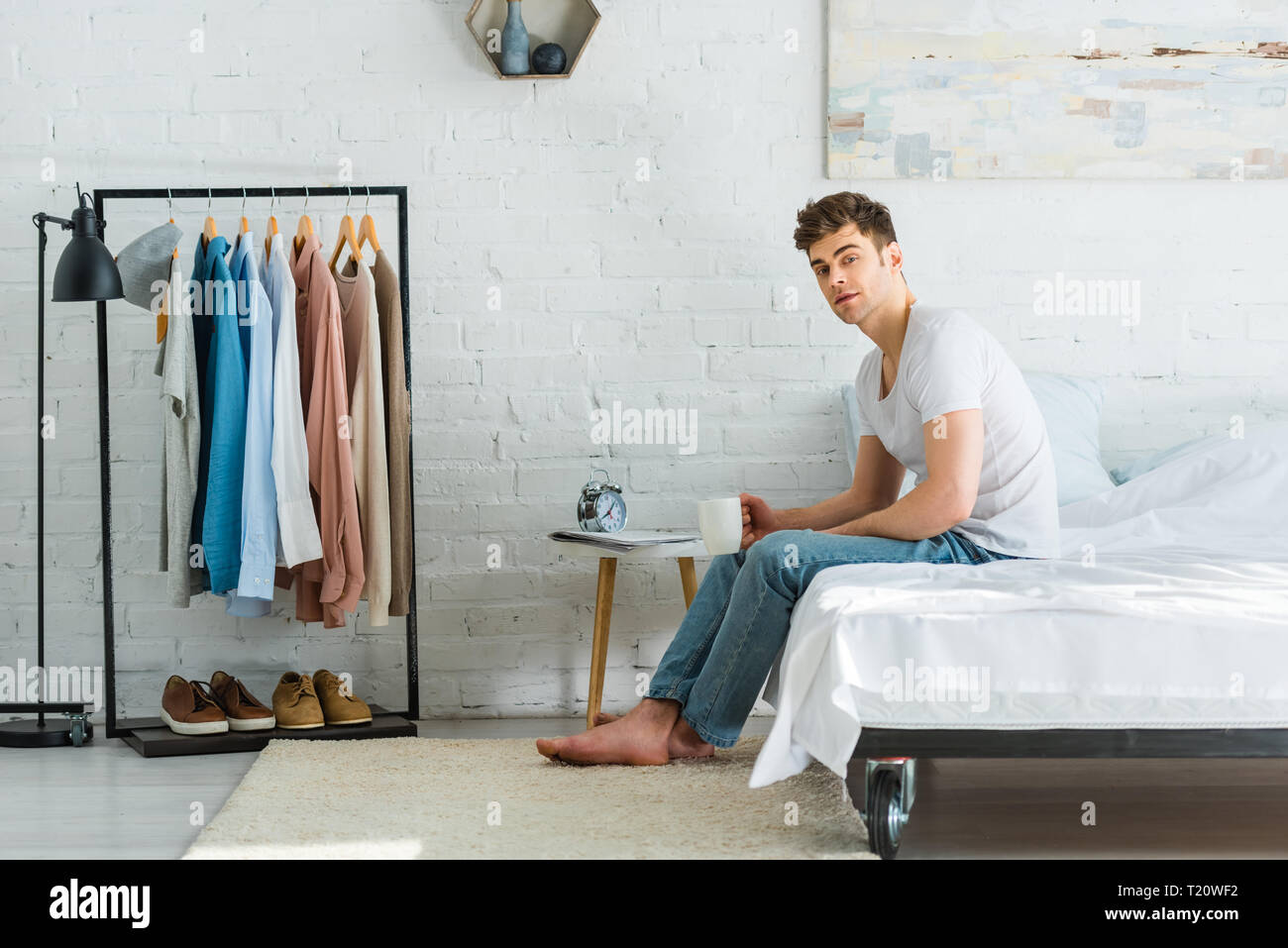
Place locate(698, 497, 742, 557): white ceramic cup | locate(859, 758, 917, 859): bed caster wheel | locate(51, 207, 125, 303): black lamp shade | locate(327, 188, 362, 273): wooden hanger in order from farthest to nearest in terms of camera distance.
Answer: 1. locate(327, 188, 362, 273): wooden hanger
2. locate(51, 207, 125, 303): black lamp shade
3. locate(698, 497, 742, 557): white ceramic cup
4. locate(859, 758, 917, 859): bed caster wheel

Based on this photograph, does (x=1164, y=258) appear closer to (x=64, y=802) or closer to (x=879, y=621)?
(x=879, y=621)

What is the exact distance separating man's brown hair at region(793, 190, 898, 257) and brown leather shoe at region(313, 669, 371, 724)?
5.00 feet

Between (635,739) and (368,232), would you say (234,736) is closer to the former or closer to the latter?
(635,739)

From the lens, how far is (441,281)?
3.17 m

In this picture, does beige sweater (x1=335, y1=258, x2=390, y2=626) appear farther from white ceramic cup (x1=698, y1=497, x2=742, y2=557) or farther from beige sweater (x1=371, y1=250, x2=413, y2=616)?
white ceramic cup (x1=698, y1=497, x2=742, y2=557)

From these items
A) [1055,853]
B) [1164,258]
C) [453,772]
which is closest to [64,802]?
[453,772]

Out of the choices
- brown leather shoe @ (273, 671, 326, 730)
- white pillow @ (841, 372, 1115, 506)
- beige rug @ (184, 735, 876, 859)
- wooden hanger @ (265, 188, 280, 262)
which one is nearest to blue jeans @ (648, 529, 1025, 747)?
beige rug @ (184, 735, 876, 859)

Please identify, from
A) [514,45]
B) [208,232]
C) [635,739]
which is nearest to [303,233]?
[208,232]

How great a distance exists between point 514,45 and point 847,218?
1275 millimetres

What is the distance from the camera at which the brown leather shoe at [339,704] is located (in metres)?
2.81

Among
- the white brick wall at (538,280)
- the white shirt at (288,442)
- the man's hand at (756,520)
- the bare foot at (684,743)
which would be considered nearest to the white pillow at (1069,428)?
the white brick wall at (538,280)

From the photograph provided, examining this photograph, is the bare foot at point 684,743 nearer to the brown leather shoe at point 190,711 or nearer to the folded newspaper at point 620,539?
the folded newspaper at point 620,539

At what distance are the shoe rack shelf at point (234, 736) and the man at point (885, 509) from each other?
0.57 m

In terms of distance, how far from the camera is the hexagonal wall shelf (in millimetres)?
3125
